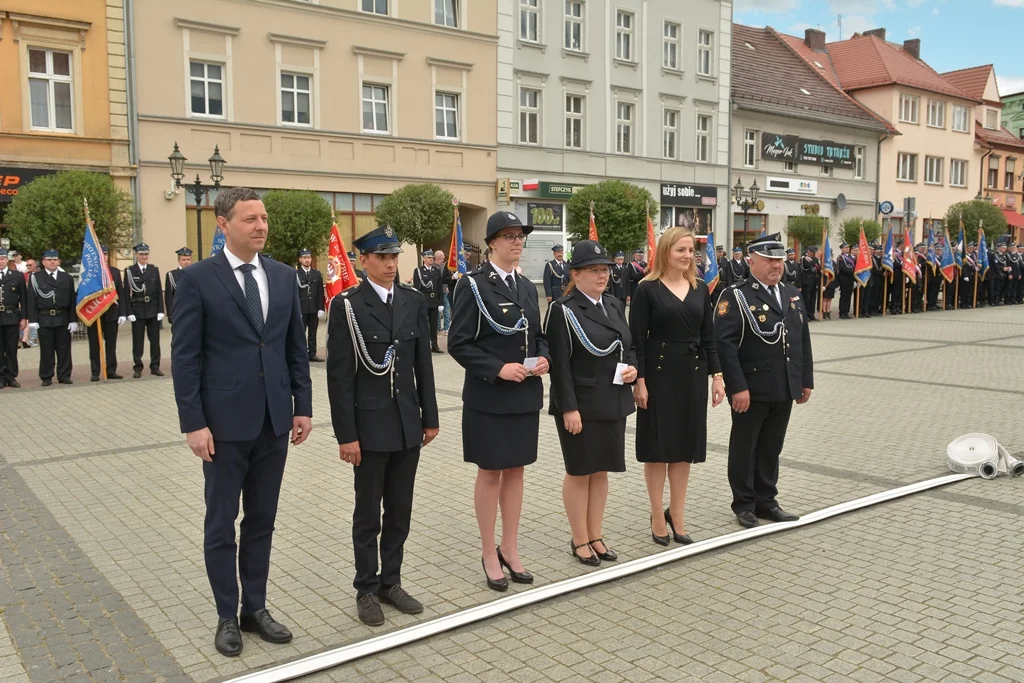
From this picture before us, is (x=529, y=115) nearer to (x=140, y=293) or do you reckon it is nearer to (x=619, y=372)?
(x=140, y=293)

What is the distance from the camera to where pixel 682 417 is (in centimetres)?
591

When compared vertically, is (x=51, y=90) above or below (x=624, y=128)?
below

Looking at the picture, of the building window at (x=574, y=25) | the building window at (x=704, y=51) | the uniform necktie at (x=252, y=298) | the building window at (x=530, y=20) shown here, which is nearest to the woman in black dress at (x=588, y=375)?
the uniform necktie at (x=252, y=298)

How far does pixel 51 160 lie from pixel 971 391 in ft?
69.9

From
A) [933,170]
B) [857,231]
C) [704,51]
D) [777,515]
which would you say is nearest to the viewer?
[777,515]

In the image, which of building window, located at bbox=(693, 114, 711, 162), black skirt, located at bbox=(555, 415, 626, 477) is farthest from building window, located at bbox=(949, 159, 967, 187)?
black skirt, located at bbox=(555, 415, 626, 477)

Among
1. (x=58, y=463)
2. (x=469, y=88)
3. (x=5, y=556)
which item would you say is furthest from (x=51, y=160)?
(x=5, y=556)

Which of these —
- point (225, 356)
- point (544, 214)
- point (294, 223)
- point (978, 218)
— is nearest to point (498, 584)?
point (225, 356)

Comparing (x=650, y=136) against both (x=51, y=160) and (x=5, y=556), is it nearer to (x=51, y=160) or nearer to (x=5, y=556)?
(x=51, y=160)

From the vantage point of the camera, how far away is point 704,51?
38.5 meters

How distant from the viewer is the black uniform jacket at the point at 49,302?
1398 centimetres

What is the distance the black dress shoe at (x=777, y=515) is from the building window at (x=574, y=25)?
29.6 metres

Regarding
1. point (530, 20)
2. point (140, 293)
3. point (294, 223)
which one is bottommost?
point (140, 293)

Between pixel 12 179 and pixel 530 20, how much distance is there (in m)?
18.1
